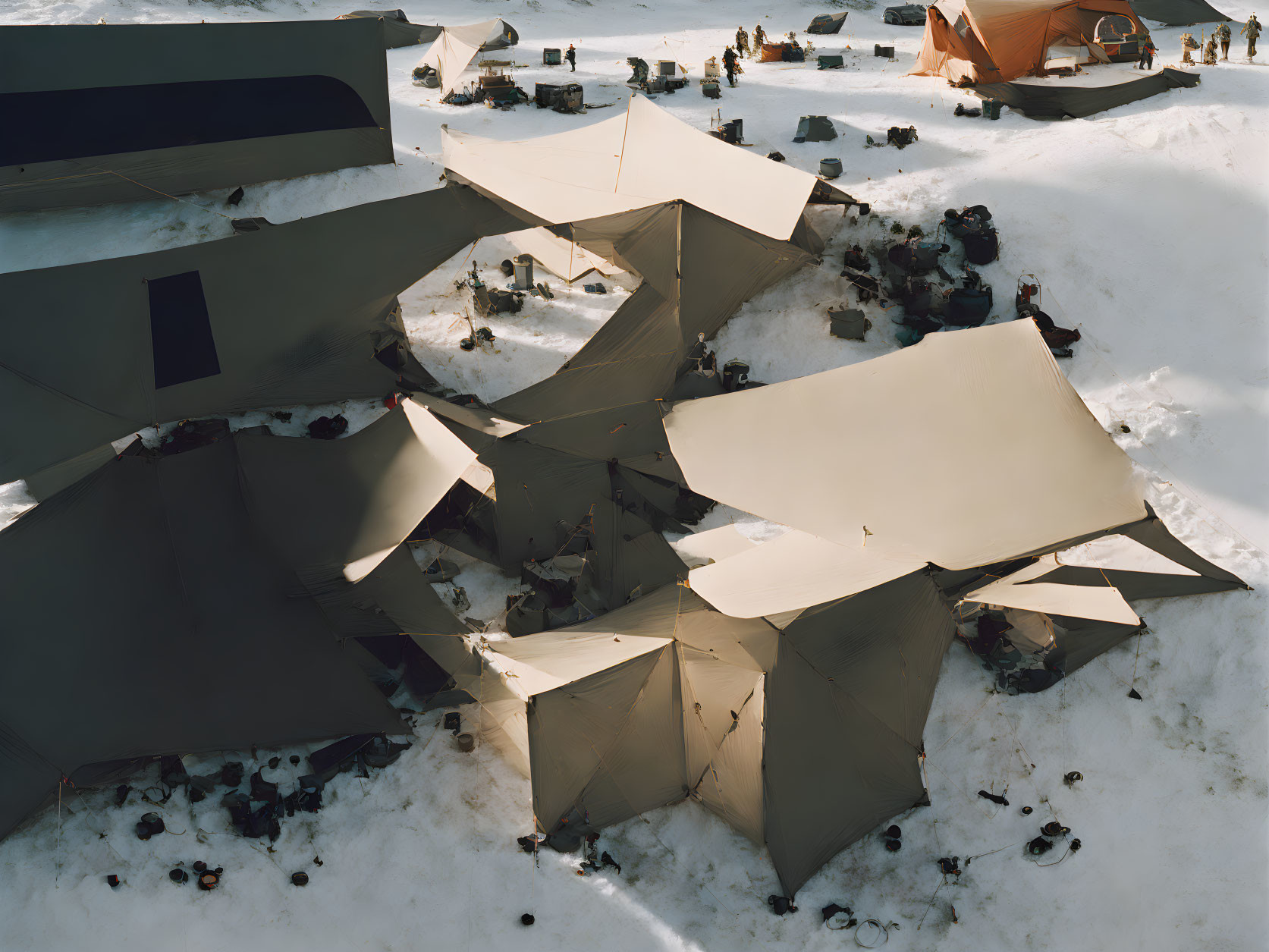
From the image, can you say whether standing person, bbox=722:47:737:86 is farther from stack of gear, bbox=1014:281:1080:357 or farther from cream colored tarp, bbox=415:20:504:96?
stack of gear, bbox=1014:281:1080:357

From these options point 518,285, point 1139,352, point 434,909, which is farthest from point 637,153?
point 434,909

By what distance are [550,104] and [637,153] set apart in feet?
24.1

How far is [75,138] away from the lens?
775 inches

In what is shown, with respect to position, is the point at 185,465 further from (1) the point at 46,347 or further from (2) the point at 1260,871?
(2) the point at 1260,871

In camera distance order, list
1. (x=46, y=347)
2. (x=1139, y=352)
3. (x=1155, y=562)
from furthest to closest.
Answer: (x=1139, y=352) < (x=46, y=347) < (x=1155, y=562)

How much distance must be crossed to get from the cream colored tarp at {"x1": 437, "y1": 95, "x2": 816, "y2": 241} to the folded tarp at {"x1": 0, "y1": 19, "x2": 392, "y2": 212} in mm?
2927

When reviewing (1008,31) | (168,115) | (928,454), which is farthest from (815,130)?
(168,115)

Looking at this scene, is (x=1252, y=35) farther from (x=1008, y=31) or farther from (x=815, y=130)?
(x=815, y=130)

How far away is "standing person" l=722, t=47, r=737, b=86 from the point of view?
26516 mm

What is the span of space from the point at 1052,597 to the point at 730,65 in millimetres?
18960

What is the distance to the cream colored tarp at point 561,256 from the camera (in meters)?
20.1

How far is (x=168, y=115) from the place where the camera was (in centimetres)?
2016

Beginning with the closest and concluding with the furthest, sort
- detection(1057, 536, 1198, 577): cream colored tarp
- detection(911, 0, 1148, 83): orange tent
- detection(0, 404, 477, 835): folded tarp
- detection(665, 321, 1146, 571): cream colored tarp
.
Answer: detection(0, 404, 477, 835): folded tarp < detection(665, 321, 1146, 571): cream colored tarp < detection(1057, 536, 1198, 577): cream colored tarp < detection(911, 0, 1148, 83): orange tent

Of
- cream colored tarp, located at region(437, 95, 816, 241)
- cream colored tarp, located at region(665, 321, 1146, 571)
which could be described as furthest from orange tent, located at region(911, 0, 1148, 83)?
cream colored tarp, located at region(665, 321, 1146, 571)
